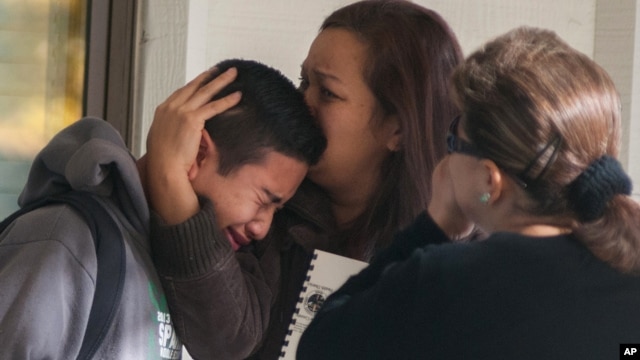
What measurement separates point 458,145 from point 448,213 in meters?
0.09

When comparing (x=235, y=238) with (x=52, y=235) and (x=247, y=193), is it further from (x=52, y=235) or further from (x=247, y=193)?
(x=52, y=235)

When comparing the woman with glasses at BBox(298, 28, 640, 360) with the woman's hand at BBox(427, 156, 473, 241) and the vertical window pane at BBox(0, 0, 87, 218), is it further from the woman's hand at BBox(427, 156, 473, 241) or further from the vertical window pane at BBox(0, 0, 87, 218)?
the vertical window pane at BBox(0, 0, 87, 218)

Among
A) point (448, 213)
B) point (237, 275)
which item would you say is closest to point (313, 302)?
point (237, 275)

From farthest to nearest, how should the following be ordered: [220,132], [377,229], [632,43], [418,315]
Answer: [632,43], [377,229], [220,132], [418,315]

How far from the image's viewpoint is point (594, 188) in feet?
3.82

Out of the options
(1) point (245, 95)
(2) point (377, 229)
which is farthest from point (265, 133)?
(2) point (377, 229)

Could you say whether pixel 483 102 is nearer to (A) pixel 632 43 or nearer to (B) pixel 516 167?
(B) pixel 516 167

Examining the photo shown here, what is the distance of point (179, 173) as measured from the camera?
1508 millimetres

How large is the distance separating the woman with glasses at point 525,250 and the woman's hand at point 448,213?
5 cm

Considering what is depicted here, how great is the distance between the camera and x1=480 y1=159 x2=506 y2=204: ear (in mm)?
1215

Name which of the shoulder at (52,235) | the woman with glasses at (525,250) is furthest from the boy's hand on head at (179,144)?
the woman with glasses at (525,250)

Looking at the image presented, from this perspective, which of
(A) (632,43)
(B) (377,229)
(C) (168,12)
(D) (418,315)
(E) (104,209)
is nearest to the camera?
(D) (418,315)

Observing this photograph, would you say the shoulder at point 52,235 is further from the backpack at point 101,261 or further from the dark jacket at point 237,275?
the dark jacket at point 237,275

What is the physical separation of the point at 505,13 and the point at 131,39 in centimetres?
91
